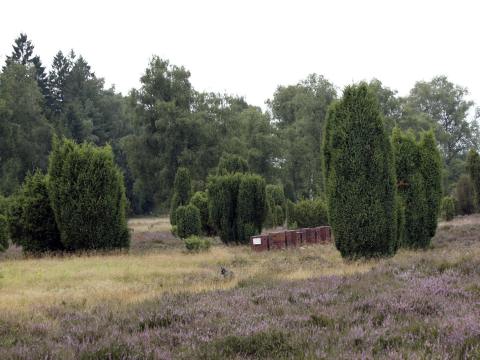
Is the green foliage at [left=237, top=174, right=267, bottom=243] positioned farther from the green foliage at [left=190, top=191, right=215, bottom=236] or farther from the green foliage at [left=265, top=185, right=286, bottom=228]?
the green foliage at [left=265, top=185, right=286, bottom=228]

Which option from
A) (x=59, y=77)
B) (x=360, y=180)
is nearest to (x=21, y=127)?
(x=59, y=77)

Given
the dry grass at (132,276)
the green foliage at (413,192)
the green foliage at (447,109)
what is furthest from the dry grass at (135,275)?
the green foliage at (447,109)

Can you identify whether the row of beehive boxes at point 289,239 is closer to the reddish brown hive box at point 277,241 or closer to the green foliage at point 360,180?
the reddish brown hive box at point 277,241

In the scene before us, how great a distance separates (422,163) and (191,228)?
10361mm

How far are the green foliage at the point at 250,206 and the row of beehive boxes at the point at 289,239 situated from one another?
2.05m

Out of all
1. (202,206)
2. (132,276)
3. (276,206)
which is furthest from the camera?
(276,206)

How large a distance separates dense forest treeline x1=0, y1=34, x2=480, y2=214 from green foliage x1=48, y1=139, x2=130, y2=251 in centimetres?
2655

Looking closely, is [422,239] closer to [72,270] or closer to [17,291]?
[72,270]

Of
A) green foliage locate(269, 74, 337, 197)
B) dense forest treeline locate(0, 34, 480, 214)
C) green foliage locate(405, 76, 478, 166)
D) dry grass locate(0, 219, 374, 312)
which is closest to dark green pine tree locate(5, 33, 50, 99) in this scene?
dense forest treeline locate(0, 34, 480, 214)

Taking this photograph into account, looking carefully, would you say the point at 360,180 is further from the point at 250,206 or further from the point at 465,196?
the point at 465,196

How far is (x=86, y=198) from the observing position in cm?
1770

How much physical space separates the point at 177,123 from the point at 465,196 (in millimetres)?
26205

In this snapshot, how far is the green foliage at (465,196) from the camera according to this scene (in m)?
38.4

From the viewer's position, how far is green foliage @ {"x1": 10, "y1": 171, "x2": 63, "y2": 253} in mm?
18072
